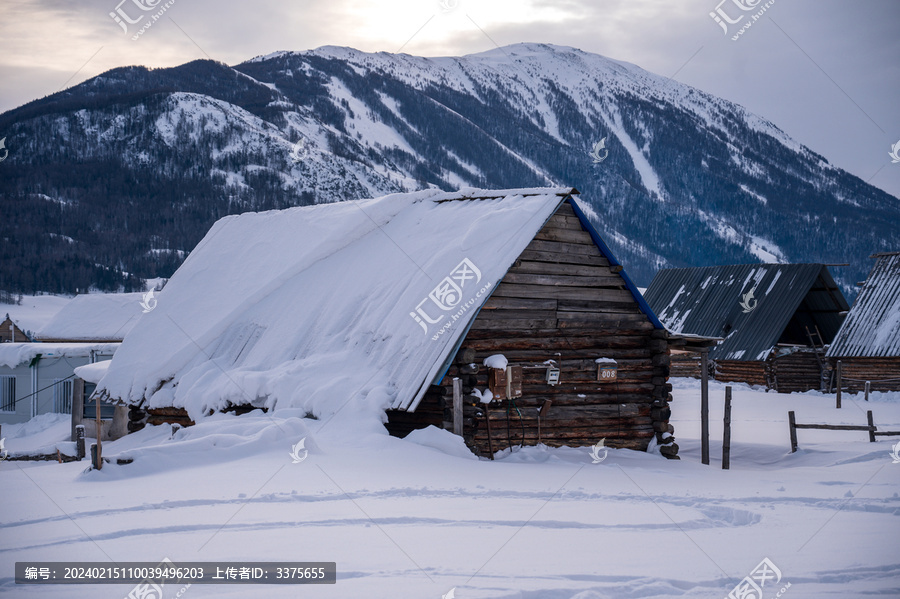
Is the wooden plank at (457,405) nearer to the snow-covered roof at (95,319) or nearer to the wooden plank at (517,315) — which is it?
the wooden plank at (517,315)

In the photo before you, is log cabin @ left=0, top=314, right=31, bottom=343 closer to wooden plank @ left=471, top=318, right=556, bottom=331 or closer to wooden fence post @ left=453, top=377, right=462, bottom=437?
wooden plank @ left=471, top=318, right=556, bottom=331

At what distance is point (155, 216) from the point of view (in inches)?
5064

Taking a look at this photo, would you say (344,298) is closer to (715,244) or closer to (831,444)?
(831,444)

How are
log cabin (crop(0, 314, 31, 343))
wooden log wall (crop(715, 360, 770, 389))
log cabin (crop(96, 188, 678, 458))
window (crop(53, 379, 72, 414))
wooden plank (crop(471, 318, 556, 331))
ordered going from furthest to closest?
1. log cabin (crop(0, 314, 31, 343))
2. wooden log wall (crop(715, 360, 770, 389))
3. window (crop(53, 379, 72, 414))
4. wooden plank (crop(471, 318, 556, 331))
5. log cabin (crop(96, 188, 678, 458))

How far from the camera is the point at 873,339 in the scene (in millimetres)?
36000

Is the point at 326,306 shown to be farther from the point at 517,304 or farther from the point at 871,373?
the point at 871,373

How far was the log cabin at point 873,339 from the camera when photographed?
117 feet

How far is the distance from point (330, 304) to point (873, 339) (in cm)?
2656

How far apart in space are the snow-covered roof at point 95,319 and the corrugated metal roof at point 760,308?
32183 mm

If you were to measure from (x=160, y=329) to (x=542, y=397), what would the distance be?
10334 millimetres

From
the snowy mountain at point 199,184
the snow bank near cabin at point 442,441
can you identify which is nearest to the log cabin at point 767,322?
the snow bank near cabin at point 442,441

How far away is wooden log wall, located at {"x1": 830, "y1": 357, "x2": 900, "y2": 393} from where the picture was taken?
35844mm

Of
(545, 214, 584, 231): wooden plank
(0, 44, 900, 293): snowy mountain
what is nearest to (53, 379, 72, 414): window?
(545, 214, 584, 231): wooden plank

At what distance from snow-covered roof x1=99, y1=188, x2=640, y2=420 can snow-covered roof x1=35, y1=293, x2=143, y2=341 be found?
29650 mm
